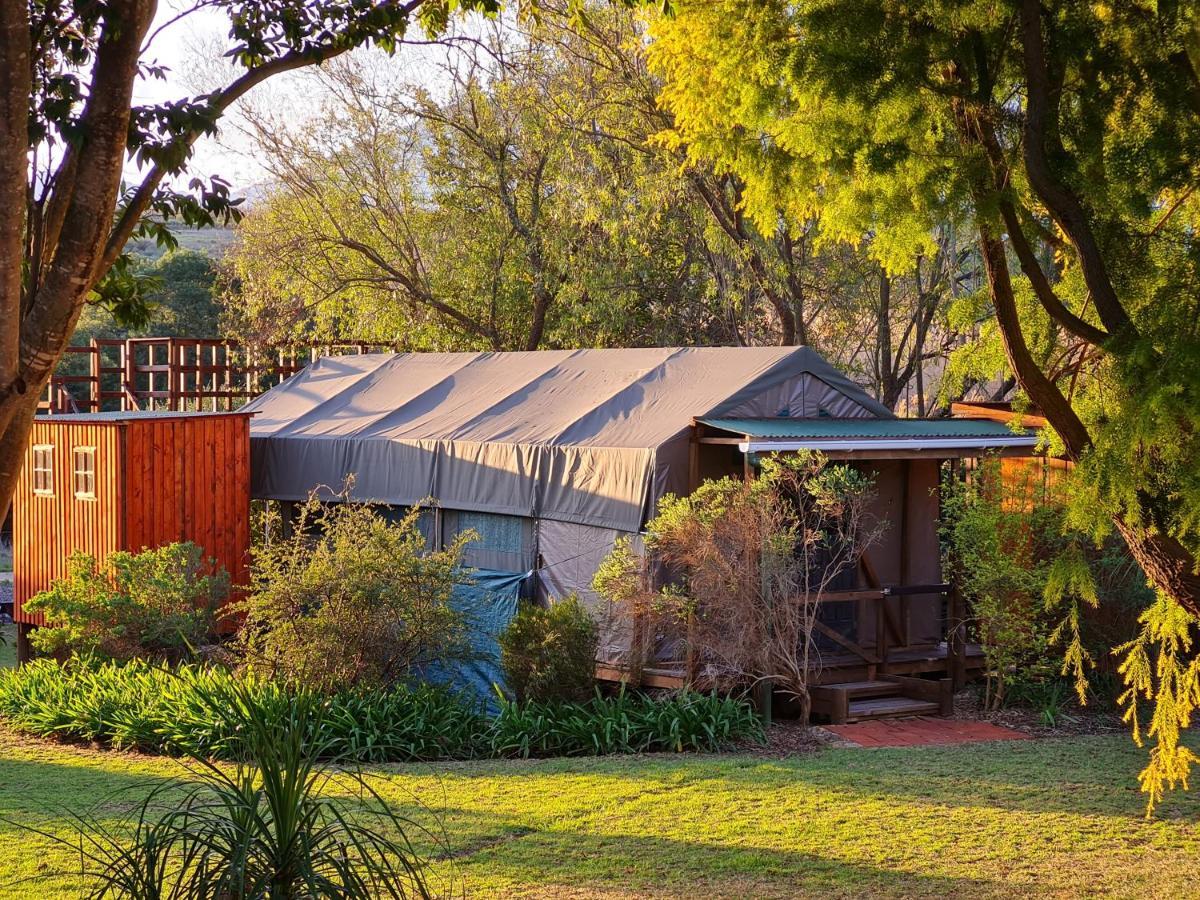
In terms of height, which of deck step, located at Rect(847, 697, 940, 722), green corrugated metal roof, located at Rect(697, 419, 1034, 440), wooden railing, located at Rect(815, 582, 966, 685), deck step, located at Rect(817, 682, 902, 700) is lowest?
deck step, located at Rect(847, 697, 940, 722)

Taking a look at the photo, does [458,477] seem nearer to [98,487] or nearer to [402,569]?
[402,569]

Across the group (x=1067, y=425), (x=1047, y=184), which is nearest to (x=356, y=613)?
(x=1067, y=425)

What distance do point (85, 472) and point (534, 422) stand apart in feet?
18.3

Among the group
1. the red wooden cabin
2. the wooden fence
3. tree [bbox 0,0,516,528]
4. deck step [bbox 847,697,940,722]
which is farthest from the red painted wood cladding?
tree [bbox 0,0,516,528]

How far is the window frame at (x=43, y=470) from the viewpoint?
1639cm

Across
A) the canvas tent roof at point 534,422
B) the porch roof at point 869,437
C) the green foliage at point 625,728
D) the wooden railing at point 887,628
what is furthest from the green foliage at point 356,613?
the wooden railing at point 887,628

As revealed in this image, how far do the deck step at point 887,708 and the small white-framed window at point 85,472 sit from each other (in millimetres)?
9236

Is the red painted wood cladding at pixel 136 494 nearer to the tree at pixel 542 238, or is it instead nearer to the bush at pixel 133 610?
the bush at pixel 133 610

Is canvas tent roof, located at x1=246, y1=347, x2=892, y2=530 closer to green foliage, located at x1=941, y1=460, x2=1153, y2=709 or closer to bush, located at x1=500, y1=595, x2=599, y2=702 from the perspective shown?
bush, located at x1=500, y1=595, x2=599, y2=702

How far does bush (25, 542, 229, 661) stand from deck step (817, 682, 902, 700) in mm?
6369

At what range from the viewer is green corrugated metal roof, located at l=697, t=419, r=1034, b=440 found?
1221 centimetres

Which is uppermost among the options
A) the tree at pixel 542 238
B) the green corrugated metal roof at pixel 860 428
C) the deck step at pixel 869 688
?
the tree at pixel 542 238

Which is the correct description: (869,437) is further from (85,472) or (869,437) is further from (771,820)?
(85,472)

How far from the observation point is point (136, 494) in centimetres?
1552
